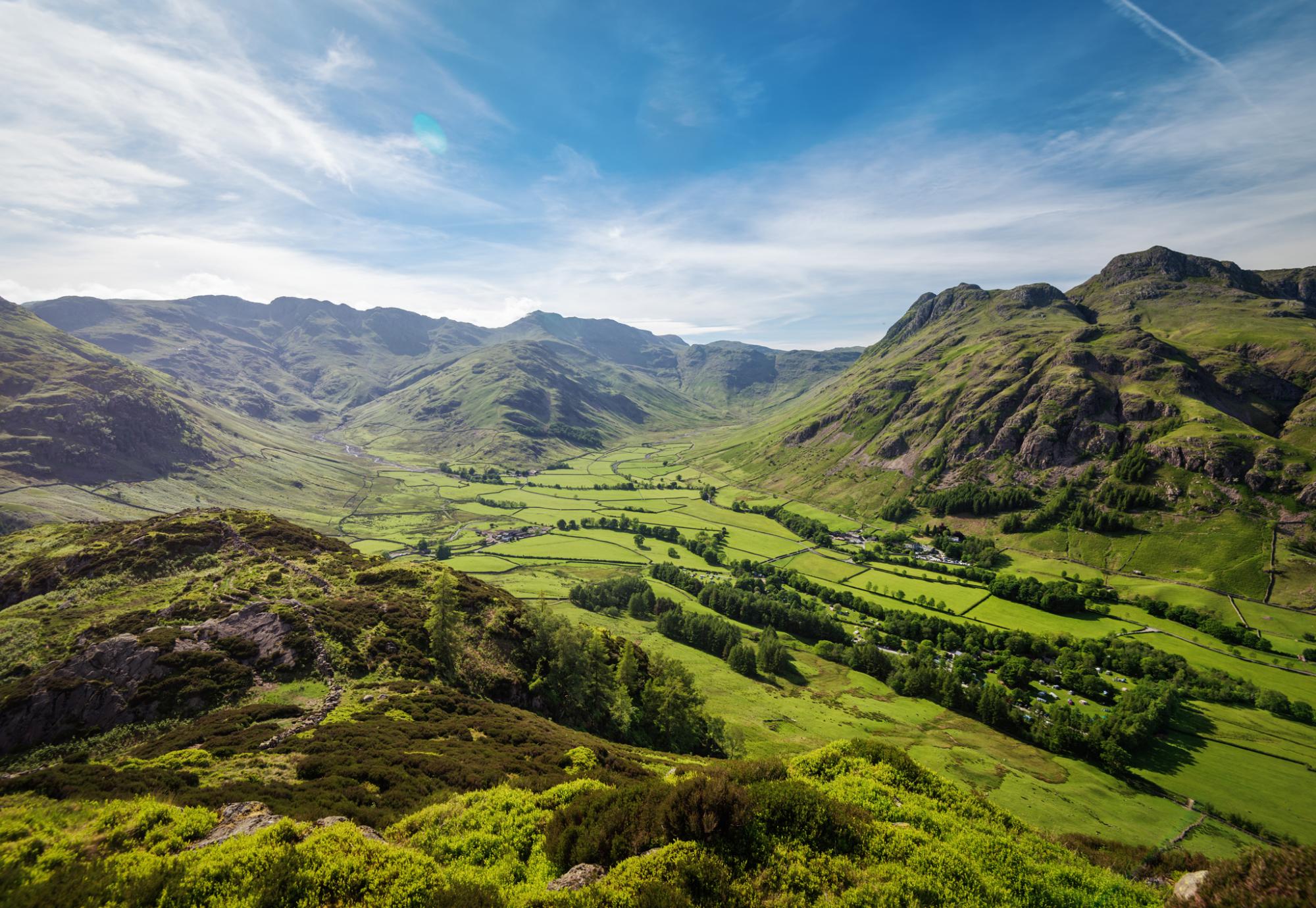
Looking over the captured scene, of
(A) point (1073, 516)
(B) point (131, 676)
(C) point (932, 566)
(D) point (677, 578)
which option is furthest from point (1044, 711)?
(B) point (131, 676)

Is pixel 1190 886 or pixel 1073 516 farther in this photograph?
pixel 1073 516

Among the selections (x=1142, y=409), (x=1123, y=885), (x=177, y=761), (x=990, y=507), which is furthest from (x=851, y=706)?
(x=1142, y=409)

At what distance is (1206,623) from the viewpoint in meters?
116

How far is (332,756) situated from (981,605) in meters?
158

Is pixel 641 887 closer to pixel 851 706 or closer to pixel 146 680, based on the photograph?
pixel 146 680

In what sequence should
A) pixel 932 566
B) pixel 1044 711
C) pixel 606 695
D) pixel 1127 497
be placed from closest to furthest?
pixel 606 695 < pixel 1044 711 < pixel 932 566 < pixel 1127 497

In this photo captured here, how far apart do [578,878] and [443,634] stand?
4117 cm

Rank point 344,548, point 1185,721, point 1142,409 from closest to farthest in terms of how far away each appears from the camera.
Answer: point 344,548 → point 1185,721 → point 1142,409

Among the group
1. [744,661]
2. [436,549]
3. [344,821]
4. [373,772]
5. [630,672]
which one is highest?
[344,821]

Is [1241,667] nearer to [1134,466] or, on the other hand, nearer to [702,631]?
[1134,466]

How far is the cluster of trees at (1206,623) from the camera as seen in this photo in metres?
109

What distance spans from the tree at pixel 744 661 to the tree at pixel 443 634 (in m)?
73.0

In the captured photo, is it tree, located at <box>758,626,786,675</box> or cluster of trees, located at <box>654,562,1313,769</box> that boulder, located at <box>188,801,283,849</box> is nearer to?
cluster of trees, located at <box>654,562,1313,769</box>

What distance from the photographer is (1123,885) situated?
17.3 meters
